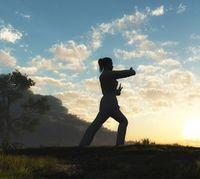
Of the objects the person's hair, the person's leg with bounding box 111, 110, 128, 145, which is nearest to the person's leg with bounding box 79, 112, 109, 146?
the person's leg with bounding box 111, 110, 128, 145

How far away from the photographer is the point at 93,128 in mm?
15688

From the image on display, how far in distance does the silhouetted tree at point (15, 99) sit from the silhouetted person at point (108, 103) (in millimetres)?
51383

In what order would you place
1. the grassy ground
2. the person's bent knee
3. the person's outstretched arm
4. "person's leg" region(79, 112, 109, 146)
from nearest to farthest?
the grassy ground
the person's outstretched arm
"person's leg" region(79, 112, 109, 146)
the person's bent knee

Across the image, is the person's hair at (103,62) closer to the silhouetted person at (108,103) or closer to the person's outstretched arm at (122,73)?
the silhouetted person at (108,103)

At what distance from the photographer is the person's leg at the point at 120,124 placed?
51.5 ft

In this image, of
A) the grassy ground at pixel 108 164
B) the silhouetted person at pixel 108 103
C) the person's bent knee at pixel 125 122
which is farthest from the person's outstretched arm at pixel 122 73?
the grassy ground at pixel 108 164

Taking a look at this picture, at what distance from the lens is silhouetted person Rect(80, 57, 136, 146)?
15.6 metres

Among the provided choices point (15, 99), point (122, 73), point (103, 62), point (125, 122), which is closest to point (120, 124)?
point (125, 122)

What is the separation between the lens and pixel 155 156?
450 inches

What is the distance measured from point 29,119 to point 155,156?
5889cm

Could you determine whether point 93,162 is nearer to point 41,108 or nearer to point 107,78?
point 107,78

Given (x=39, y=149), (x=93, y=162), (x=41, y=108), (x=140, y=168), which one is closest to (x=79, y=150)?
(x=39, y=149)

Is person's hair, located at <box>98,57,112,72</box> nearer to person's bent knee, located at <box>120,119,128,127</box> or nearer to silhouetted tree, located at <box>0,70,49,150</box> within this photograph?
person's bent knee, located at <box>120,119,128,127</box>

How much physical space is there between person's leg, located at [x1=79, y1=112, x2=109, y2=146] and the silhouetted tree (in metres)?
51.6
